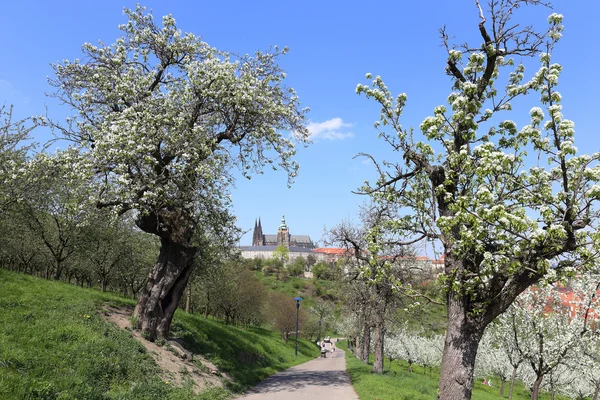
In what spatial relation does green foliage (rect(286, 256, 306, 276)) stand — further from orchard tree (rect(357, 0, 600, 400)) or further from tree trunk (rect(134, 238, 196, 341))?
orchard tree (rect(357, 0, 600, 400))

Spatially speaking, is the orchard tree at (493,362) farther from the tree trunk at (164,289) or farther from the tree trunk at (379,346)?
the tree trunk at (164,289)

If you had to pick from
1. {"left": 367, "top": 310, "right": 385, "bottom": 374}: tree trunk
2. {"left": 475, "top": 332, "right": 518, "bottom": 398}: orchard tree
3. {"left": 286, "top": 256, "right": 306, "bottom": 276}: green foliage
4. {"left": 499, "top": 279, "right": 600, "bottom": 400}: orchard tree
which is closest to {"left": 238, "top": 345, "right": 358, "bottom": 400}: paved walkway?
{"left": 367, "top": 310, "right": 385, "bottom": 374}: tree trunk

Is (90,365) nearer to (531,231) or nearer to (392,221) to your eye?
(392,221)

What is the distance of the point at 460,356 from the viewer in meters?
8.88

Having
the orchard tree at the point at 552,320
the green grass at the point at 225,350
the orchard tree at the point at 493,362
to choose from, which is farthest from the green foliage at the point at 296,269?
the green grass at the point at 225,350

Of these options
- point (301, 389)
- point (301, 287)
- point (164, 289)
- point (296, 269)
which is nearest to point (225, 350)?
point (301, 389)

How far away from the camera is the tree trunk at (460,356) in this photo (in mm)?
8797

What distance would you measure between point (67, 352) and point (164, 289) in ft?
18.5

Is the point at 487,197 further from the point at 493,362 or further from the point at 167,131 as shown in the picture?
the point at 493,362

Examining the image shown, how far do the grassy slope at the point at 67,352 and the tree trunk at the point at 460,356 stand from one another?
6.48 m

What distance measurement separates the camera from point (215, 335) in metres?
20.8

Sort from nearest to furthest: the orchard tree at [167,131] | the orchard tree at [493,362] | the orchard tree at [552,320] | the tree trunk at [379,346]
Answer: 1. the orchard tree at [167,131]
2. the orchard tree at [552,320]
3. the tree trunk at [379,346]
4. the orchard tree at [493,362]

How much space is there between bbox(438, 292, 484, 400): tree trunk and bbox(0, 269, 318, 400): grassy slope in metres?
6.48

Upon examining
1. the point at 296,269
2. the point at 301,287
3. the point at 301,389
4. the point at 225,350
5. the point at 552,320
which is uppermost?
the point at 296,269
